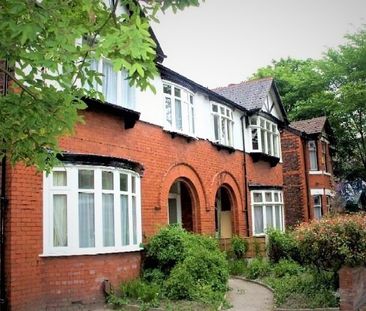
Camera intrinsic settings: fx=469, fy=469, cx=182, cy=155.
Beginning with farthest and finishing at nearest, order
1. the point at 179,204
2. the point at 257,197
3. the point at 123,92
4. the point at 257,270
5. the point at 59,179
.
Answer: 1. the point at 257,197
2. the point at 179,204
3. the point at 257,270
4. the point at 123,92
5. the point at 59,179

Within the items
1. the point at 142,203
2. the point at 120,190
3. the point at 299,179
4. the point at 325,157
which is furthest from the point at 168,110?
the point at 325,157

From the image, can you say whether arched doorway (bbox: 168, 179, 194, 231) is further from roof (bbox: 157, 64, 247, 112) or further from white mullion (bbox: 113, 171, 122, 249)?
white mullion (bbox: 113, 171, 122, 249)

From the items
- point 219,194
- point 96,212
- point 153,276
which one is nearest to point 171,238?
point 153,276

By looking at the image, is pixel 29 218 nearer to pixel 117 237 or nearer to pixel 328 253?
pixel 117 237

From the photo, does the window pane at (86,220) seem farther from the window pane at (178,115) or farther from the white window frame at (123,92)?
the window pane at (178,115)

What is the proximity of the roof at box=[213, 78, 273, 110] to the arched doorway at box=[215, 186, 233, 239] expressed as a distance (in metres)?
4.33

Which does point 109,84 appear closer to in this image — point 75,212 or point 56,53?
point 75,212

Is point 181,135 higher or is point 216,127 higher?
point 216,127

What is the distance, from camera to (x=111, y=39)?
4.68 metres

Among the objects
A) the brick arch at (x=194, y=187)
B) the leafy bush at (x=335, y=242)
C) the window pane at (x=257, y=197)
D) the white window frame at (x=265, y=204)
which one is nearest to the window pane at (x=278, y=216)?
the white window frame at (x=265, y=204)

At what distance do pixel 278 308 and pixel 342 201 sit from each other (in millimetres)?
22910

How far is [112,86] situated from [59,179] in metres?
3.38

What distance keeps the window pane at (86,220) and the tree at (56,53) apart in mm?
5050

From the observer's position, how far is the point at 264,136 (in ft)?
74.4
